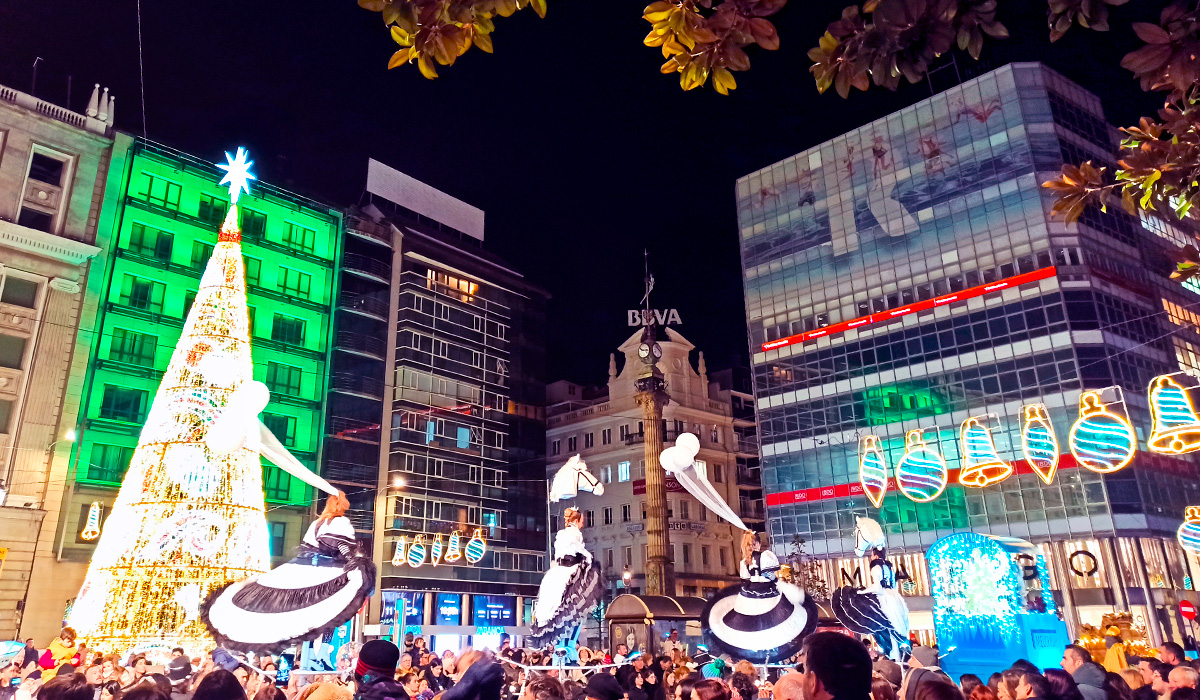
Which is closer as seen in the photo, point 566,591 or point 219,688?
point 219,688

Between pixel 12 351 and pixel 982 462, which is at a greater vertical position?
pixel 12 351

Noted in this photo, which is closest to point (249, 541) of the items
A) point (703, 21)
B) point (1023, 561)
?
point (1023, 561)

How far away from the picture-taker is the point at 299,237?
4412 cm

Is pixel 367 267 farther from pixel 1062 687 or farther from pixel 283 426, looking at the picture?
pixel 1062 687

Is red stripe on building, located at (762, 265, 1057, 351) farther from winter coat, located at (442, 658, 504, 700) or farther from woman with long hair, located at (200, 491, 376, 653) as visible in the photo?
winter coat, located at (442, 658, 504, 700)

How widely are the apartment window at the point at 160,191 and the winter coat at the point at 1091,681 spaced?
41324mm

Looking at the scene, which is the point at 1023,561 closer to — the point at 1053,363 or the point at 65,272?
the point at 1053,363

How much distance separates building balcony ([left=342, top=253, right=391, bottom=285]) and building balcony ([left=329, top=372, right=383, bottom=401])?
591cm

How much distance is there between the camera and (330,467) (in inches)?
1694

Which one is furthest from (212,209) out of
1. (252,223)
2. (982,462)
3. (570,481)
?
(982,462)

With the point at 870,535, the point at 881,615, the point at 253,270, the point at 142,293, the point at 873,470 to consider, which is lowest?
the point at 881,615

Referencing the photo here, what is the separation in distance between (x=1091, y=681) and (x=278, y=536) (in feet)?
125

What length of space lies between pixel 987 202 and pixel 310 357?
37.4 meters

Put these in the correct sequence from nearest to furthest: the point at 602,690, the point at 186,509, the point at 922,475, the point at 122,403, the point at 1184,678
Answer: the point at 602,690 < the point at 1184,678 < the point at 186,509 < the point at 922,475 < the point at 122,403
